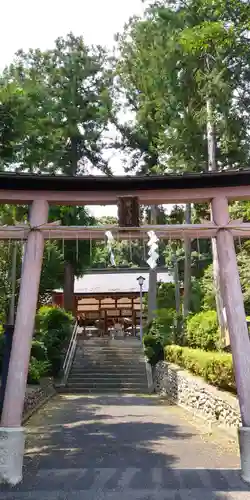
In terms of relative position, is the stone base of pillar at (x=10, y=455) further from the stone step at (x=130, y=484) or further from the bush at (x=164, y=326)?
the bush at (x=164, y=326)

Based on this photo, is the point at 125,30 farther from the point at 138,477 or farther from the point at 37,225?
the point at 138,477

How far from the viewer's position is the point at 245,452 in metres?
6.11

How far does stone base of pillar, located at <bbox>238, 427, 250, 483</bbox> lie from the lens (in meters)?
6.05

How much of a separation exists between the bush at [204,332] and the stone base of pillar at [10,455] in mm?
8263

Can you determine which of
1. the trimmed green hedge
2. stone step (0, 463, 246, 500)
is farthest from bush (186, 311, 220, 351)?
stone step (0, 463, 246, 500)

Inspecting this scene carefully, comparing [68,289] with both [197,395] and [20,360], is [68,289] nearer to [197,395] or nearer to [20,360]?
[197,395]

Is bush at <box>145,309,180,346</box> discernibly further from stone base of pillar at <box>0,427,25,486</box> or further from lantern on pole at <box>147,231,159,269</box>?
stone base of pillar at <box>0,427,25,486</box>

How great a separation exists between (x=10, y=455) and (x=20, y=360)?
1.27 m

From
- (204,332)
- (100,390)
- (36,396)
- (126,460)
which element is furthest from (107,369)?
(126,460)

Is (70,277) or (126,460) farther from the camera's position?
(70,277)

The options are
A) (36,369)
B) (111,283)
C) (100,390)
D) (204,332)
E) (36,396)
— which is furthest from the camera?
(111,283)

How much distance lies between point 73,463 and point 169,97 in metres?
15.9

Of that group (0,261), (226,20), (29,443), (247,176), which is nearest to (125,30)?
(226,20)

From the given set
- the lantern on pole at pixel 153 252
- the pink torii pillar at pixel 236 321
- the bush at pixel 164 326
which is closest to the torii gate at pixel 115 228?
the pink torii pillar at pixel 236 321
